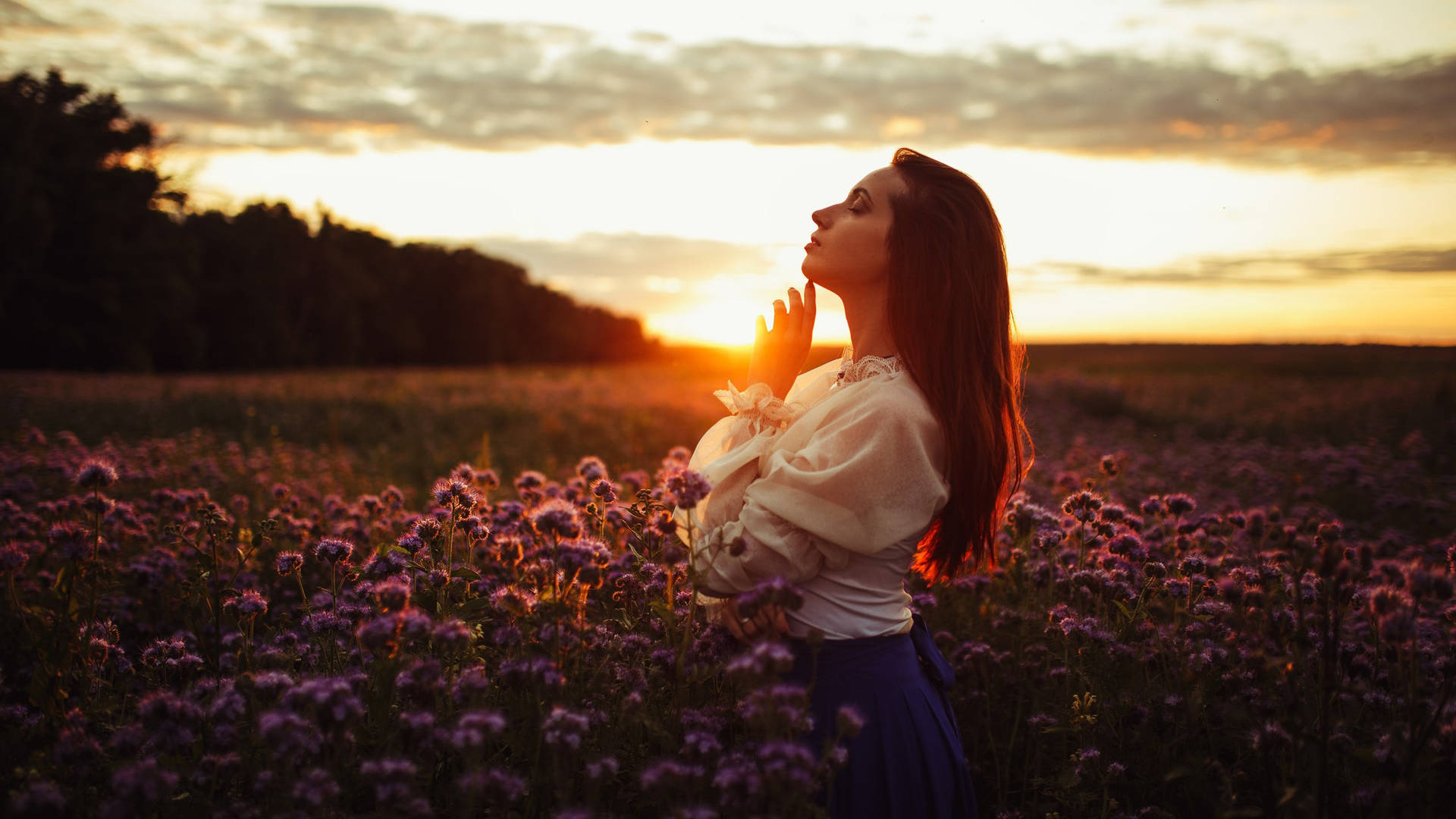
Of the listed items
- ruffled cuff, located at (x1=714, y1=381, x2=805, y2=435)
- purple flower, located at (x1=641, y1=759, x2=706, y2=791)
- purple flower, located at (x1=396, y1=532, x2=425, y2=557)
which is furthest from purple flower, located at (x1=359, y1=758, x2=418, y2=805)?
ruffled cuff, located at (x1=714, y1=381, x2=805, y2=435)

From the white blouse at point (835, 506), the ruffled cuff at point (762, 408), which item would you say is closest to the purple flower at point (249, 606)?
the white blouse at point (835, 506)

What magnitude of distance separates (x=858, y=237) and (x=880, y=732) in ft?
5.78

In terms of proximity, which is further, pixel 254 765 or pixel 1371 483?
pixel 1371 483

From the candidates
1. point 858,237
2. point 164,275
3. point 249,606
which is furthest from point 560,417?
point 164,275

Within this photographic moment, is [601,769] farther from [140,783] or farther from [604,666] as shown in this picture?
[140,783]

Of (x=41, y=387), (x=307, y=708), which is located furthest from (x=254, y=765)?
(x=41, y=387)

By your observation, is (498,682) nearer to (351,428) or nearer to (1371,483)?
(1371,483)

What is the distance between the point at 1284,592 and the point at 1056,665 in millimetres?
1110

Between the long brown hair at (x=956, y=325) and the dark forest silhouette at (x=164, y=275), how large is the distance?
3845 centimetres

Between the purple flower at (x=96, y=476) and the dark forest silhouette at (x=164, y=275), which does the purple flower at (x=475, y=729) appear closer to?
the purple flower at (x=96, y=476)

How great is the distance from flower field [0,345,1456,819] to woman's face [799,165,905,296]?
1.06 metres

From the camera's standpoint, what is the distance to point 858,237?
2967 millimetres

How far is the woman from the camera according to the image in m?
2.53

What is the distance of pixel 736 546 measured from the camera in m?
2.50
